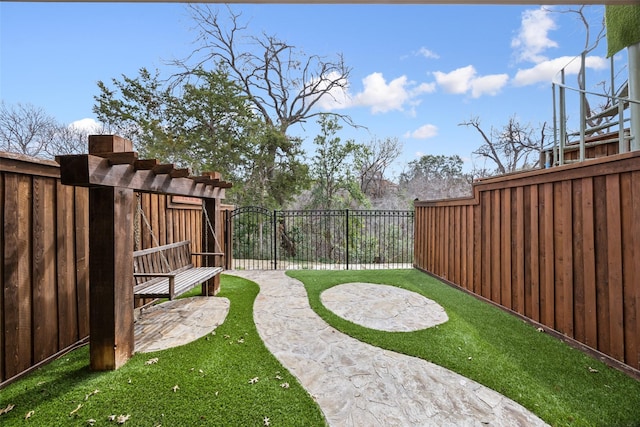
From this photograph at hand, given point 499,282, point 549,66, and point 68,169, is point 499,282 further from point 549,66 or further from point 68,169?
point 549,66

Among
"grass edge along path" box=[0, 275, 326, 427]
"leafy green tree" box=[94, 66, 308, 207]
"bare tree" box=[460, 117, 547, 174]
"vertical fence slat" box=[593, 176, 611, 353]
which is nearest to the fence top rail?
"vertical fence slat" box=[593, 176, 611, 353]

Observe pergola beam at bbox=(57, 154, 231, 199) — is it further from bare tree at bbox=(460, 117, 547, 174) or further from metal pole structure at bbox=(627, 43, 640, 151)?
bare tree at bbox=(460, 117, 547, 174)

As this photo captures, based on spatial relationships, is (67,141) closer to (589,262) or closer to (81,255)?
(81,255)

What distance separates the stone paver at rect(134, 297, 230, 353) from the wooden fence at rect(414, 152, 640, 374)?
12.4 feet

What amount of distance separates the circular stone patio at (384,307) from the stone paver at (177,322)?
1.55 meters

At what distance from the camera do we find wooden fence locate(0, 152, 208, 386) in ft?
6.69

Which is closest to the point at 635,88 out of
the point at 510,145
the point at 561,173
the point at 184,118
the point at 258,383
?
the point at 561,173

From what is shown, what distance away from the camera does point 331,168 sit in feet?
37.1

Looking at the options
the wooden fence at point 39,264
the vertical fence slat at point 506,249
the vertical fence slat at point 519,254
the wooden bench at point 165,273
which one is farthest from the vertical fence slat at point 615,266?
the wooden fence at point 39,264

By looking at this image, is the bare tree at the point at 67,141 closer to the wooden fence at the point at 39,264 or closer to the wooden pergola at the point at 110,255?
the wooden fence at the point at 39,264

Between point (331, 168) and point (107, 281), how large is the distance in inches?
378

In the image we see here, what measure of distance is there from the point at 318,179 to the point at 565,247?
9009 millimetres

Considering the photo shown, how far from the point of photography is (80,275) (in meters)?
2.70

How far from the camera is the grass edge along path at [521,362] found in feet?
6.13
